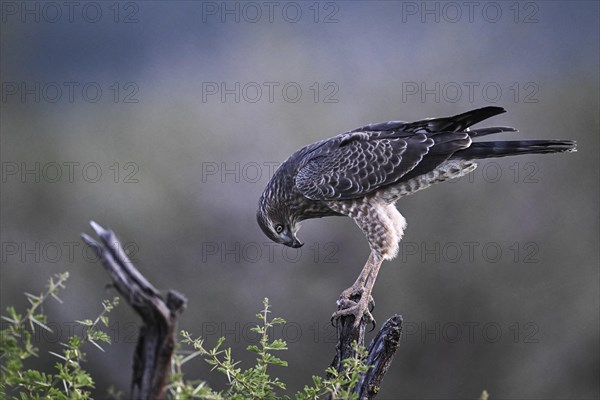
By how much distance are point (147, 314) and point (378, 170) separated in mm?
1480

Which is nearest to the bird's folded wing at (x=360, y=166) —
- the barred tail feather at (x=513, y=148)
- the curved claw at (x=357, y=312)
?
the barred tail feather at (x=513, y=148)

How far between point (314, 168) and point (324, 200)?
0.42 ft

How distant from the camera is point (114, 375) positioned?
12.9ft

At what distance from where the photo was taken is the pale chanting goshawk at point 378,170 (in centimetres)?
235

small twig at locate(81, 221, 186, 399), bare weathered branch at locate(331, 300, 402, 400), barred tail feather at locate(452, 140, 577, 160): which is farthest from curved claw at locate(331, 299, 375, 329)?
small twig at locate(81, 221, 186, 399)

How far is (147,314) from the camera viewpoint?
106cm

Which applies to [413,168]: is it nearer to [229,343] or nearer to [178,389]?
[178,389]

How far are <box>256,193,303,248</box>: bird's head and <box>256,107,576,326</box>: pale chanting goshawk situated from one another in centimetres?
3

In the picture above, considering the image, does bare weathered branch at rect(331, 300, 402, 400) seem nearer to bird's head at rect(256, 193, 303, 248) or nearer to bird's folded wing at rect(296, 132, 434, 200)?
bird's folded wing at rect(296, 132, 434, 200)

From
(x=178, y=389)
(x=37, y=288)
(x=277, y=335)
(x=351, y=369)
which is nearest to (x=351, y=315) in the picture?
(x=351, y=369)

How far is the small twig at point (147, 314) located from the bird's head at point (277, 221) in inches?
60.4

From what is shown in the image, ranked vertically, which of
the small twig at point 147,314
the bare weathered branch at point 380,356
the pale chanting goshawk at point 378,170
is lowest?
the bare weathered branch at point 380,356

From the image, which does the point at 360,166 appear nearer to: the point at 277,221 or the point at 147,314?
the point at 277,221

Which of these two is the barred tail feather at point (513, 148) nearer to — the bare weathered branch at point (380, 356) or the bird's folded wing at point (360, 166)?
the bird's folded wing at point (360, 166)
